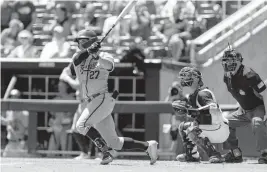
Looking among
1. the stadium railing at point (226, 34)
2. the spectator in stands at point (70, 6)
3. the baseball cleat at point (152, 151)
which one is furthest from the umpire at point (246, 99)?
the spectator in stands at point (70, 6)

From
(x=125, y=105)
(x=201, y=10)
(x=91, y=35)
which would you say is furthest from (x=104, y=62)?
(x=201, y=10)

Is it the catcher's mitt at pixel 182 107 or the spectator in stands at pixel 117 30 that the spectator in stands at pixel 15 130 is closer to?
the spectator in stands at pixel 117 30

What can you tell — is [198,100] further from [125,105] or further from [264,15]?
[264,15]

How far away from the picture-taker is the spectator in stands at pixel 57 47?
1468 cm

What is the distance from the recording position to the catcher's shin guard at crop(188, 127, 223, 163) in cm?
982

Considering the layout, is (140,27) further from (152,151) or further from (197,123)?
(152,151)

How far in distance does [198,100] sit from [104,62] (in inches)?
47.5

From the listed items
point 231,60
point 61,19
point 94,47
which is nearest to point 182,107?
point 231,60

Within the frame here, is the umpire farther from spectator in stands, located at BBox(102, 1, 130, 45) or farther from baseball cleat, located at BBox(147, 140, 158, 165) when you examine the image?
spectator in stands, located at BBox(102, 1, 130, 45)

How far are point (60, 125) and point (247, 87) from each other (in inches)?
184

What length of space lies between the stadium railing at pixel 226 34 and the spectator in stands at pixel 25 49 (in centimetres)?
303

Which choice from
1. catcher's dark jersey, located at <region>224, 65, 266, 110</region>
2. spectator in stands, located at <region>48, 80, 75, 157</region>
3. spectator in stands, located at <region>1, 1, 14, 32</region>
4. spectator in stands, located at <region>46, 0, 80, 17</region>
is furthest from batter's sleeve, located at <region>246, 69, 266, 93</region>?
spectator in stands, located at <region>1, 1, 14, 32</region>

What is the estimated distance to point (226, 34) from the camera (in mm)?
14047

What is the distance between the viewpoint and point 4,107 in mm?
13469
